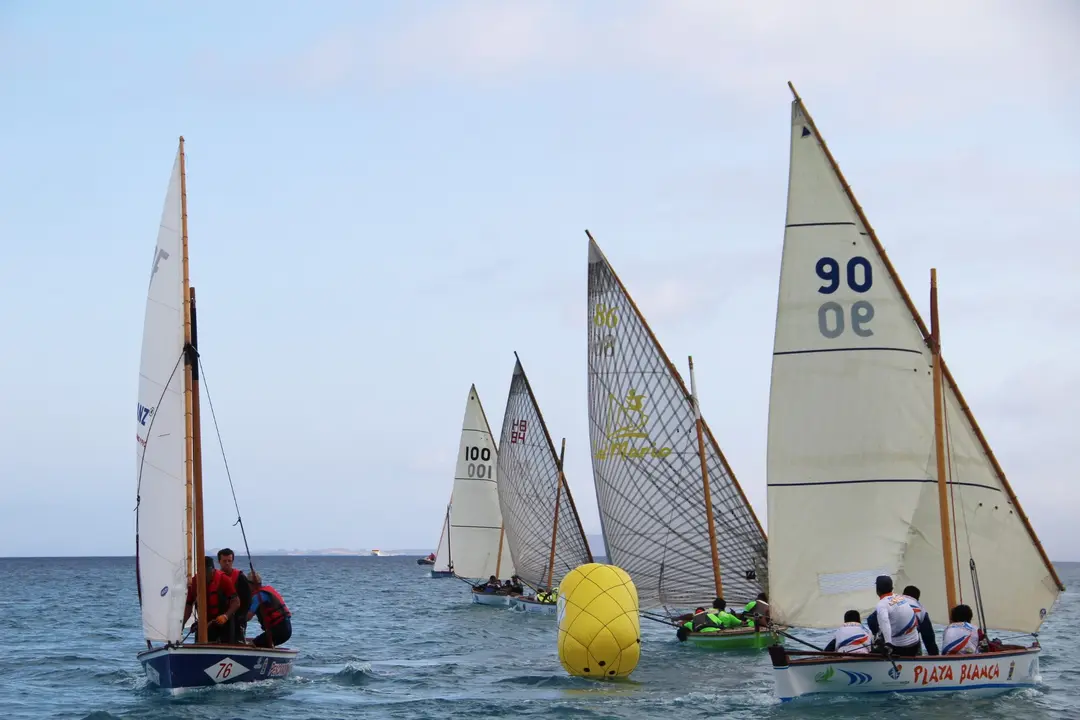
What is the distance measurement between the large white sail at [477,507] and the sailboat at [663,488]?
27.9 meters

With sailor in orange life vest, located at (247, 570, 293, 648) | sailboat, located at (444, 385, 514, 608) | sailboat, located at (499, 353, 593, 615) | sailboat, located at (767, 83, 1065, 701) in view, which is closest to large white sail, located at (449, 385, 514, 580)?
sailboat, located at (444, 385, 514, 608)

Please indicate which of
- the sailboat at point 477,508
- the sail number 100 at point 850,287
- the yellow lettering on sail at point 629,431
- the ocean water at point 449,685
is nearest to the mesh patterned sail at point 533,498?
the ocean water at point 449,685

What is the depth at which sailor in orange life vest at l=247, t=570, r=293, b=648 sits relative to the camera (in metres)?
23.9

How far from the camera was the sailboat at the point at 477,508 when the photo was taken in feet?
210

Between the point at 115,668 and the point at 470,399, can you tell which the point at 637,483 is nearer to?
the point at 115,668

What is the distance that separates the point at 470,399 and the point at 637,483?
29.0 meters

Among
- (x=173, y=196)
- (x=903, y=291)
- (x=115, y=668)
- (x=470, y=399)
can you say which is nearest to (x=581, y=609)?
(x=903, y=291)

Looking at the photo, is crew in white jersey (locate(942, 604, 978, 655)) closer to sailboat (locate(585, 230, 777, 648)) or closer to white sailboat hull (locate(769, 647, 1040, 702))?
white sailboat hull (locate(769, 647, 1040, 702))

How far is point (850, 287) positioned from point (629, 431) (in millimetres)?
12221

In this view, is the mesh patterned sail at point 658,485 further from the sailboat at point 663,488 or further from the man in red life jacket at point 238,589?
the man in red life jacket at point 238,589

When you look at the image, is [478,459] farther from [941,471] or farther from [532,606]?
[941,471]

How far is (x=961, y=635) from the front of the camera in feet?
68.0

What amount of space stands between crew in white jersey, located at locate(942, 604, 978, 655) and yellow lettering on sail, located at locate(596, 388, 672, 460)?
13709mm

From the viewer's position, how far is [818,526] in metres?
23.2
